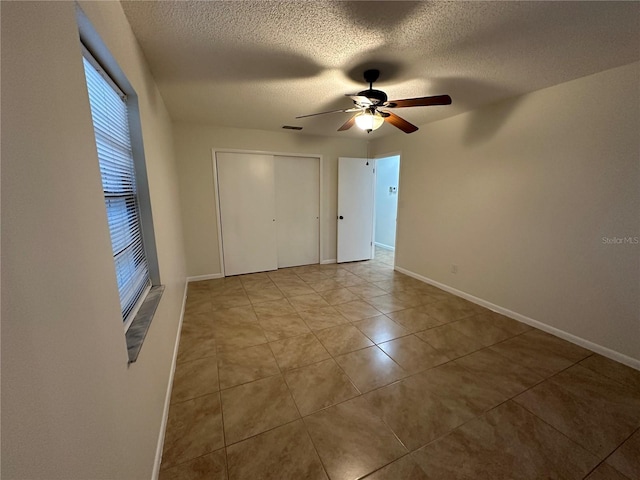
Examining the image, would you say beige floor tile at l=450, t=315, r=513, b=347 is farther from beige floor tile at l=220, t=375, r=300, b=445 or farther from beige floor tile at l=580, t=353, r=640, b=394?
beige floor tile at l=220, t=375, r=300, b=445

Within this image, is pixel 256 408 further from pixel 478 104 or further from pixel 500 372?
pixel 478 104

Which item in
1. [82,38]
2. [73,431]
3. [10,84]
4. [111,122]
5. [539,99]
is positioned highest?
[539,99]

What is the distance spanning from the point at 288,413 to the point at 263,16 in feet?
7.66

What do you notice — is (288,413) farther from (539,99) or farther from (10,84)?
(539,99)

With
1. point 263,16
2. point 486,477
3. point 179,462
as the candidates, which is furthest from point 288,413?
point 263,16

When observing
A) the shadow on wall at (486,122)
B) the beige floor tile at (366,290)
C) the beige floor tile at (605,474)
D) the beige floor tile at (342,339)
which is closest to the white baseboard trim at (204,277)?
the beige floor tile at (366,290)

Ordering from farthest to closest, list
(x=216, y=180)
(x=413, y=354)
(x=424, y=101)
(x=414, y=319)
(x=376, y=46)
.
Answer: (x=216, y=180) → (x=414, y=319) → (x=413, y=354) → (x=424, y=101) → (x=376, y=46)

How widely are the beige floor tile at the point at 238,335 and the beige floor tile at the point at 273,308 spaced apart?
24 centimetres

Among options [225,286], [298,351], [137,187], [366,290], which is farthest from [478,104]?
[225,286]

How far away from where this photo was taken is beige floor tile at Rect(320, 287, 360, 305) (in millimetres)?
3248

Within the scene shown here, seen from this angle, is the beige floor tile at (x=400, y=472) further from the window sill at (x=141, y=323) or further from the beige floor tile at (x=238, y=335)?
the beige floor tile at (x=238, y=335)

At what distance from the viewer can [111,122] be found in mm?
1301

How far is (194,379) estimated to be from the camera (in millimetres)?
1923

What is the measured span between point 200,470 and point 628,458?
222cm
